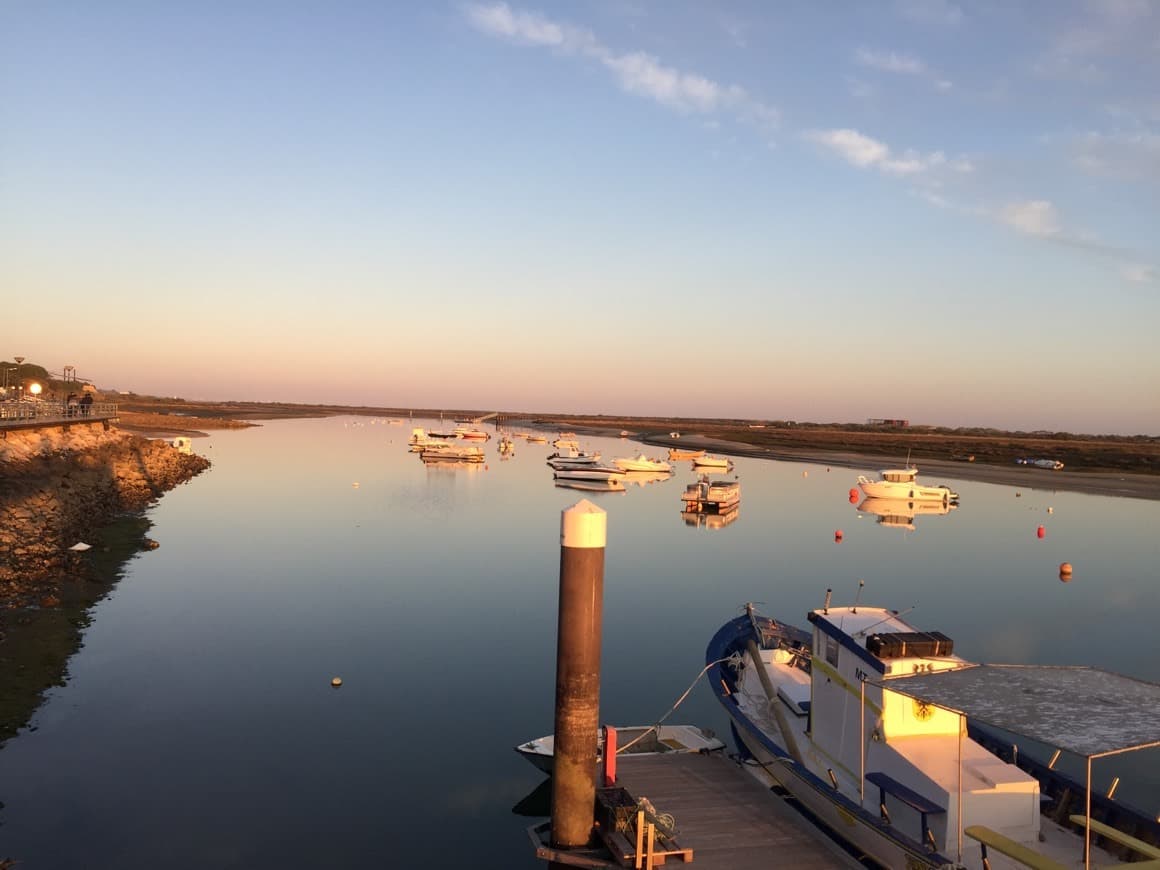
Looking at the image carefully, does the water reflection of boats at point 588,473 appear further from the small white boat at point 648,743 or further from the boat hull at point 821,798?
the small white boat at point 648,743

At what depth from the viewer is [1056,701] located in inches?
391

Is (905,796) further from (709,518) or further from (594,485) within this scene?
(594,485)

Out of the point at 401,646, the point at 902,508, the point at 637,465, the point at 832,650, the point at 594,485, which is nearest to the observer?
the point at 832,650

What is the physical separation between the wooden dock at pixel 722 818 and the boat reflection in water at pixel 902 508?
4657 cm

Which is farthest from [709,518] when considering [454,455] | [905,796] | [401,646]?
[454,455]

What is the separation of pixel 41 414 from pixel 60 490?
30.2 metres

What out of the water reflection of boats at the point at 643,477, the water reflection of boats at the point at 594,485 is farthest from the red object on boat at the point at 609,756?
the water reflection of boats at the point at 643,477

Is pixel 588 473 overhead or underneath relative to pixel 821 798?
overhead

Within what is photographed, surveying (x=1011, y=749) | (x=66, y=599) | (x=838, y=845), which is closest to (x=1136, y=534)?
(x=1011, y=749)

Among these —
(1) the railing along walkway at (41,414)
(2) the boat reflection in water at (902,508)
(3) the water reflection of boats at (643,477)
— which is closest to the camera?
(1) the railing along walkway at (41,414)

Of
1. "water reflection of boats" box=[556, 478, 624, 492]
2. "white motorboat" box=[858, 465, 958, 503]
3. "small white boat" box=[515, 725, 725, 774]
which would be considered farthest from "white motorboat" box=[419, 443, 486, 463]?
"small white boat" box=[515, 725, 725, 774]

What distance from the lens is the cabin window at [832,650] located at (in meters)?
13.1

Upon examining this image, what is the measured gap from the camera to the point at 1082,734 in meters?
8.91

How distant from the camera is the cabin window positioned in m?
13.1
